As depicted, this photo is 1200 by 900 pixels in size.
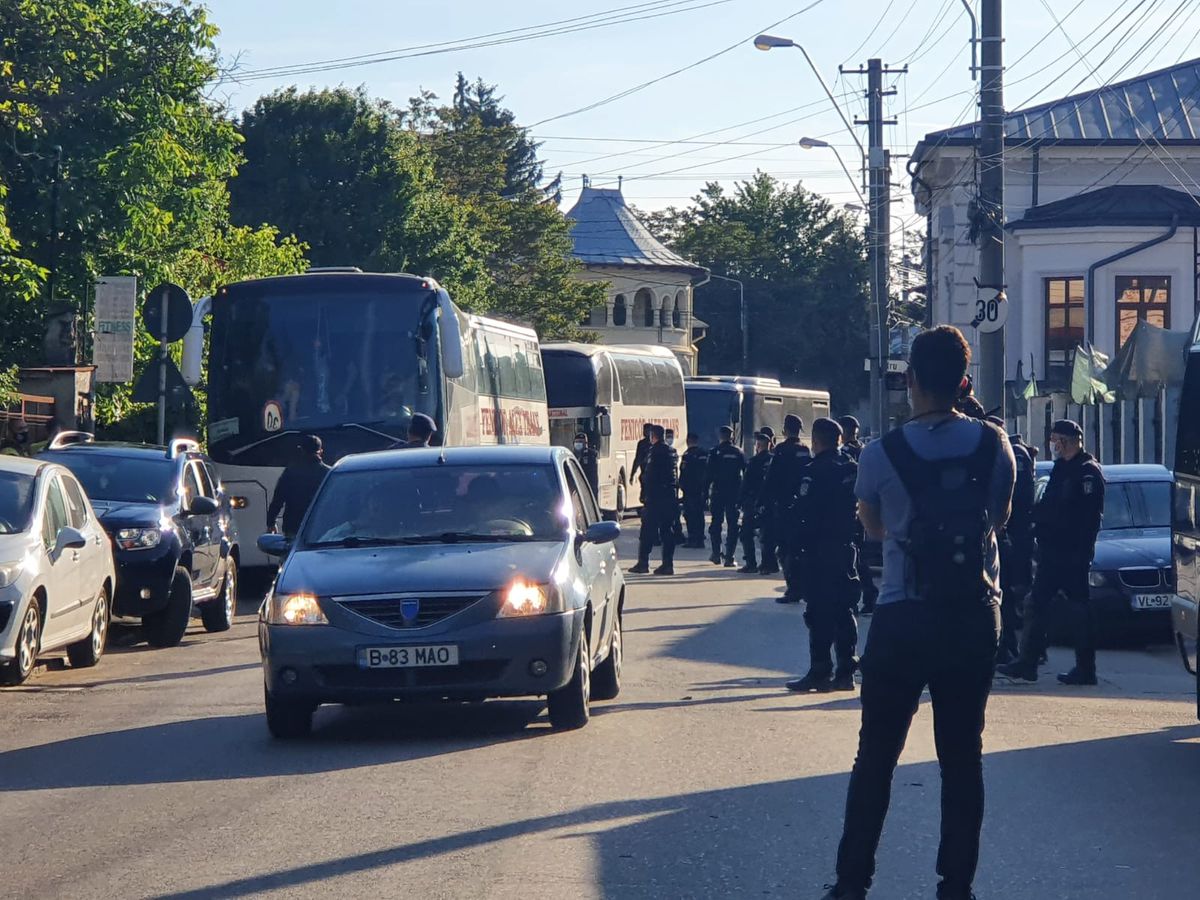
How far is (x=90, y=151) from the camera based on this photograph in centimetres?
2575

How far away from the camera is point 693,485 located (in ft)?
88.8

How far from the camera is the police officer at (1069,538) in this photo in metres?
12.9

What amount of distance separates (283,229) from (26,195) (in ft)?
95.6

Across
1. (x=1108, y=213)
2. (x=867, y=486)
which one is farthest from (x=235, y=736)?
(x=1108, y=213)

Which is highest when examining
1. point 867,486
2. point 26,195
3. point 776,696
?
point 26,195

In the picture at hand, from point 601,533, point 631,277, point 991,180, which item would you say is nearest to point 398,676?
point 601,533

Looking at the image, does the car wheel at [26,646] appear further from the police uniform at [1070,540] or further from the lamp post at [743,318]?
the lamp post at [743,318]

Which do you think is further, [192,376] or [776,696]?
[192,376]

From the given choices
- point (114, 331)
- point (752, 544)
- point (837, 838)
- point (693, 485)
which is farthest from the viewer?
point (693, 485)

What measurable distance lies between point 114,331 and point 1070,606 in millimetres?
11027

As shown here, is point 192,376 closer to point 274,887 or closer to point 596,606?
point 596,606

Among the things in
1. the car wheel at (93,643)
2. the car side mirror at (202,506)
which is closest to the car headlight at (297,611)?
the car wheel at (93,643)

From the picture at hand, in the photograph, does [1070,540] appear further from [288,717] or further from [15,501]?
[15,501]

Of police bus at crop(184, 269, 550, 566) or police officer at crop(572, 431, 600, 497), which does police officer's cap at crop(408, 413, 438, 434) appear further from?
police officer at crop(572, 431, 600, 497)
